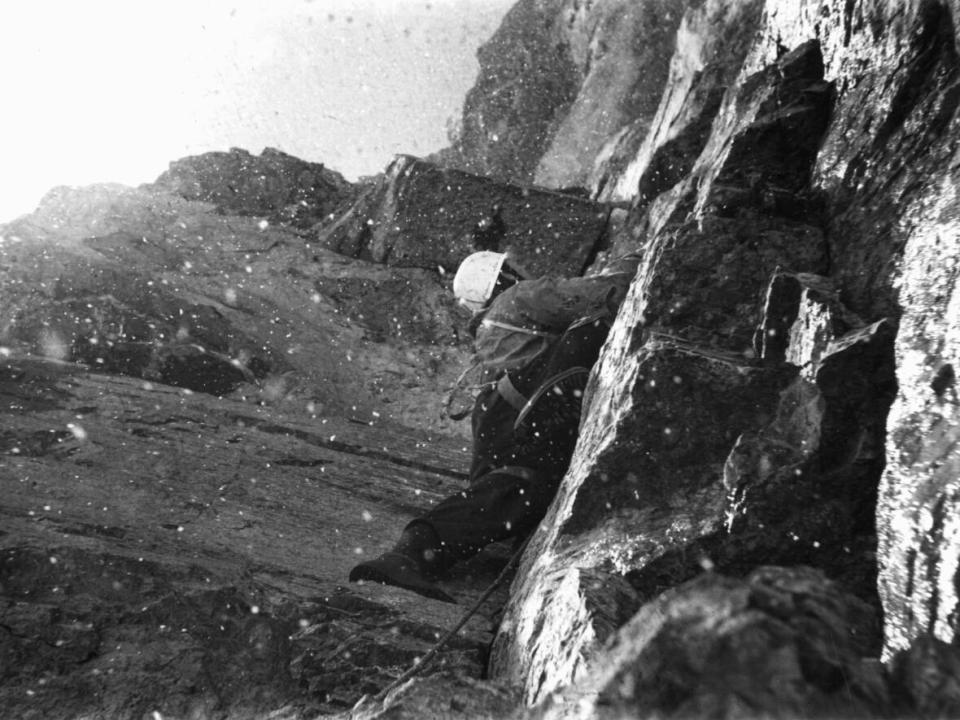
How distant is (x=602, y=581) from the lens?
268cm

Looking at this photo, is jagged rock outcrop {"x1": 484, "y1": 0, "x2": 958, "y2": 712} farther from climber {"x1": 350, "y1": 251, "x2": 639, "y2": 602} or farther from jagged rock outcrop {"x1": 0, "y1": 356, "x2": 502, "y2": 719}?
jagged rock outcrop {"x1": 0, "y1": 356, "x2": 502, "y2": 719}

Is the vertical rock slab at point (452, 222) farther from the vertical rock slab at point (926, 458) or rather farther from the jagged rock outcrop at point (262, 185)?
the vertical rock slab at point (926, 458)

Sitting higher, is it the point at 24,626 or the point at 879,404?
the point at 879,404

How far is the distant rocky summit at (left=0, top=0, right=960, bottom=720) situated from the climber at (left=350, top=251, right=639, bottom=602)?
23 centimetres

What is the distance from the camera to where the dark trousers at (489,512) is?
4.33 m

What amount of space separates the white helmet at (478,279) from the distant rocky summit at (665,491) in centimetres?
136

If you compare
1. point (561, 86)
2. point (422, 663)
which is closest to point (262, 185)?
point (561, 86)

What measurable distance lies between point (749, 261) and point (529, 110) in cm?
1643

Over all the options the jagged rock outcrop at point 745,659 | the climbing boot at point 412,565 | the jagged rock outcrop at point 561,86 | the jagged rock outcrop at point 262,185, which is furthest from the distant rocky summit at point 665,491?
the jagged rock outcrop at point 561,86

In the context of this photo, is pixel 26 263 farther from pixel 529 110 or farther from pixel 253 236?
pixel 529 110

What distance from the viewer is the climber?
14.0 ft

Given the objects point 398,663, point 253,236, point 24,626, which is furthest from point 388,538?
point 253,236

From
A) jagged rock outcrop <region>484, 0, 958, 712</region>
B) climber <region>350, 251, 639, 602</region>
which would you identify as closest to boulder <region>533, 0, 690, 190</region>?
climber <region>350, 251, 639, 602</region>

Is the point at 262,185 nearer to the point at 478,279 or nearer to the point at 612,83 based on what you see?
the point at 612,83
